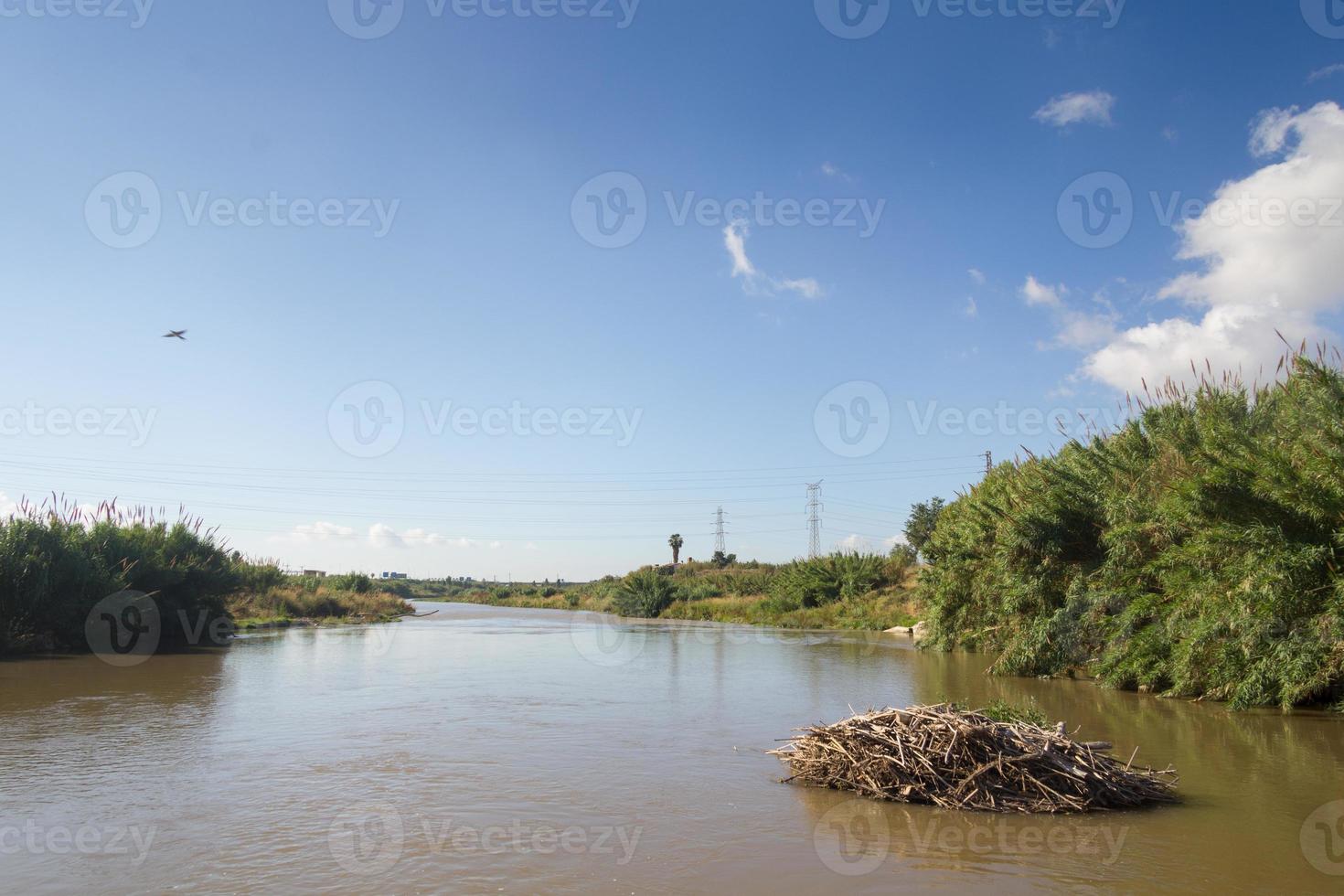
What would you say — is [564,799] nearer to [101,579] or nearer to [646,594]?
[101,579]

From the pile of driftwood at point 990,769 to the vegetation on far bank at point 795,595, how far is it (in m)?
30.5

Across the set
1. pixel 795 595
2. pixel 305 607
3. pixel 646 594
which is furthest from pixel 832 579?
pixel 305 607

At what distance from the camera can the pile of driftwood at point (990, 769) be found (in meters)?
8.27

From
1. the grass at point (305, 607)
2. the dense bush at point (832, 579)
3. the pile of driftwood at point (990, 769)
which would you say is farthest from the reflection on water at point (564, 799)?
the dense bush at point (832, 579)

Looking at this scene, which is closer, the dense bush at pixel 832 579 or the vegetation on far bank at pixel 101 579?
the vegetation on far bank at pixel 101 579

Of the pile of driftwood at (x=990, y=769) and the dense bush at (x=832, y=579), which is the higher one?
the dense bush at (x=832, y=579)

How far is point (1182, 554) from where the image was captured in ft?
48.1

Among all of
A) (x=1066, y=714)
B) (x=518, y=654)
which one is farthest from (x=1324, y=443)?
(x=518, y=654)

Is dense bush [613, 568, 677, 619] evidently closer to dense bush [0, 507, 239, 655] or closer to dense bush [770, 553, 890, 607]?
dense bush [770, 553, 890, 607]

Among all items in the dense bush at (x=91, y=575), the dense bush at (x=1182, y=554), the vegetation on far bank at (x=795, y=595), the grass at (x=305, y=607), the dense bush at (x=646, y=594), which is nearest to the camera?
the dense bush at (x=1182, y=554)

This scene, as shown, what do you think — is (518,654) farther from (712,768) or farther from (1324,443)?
(1324,443)

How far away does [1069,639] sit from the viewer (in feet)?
62.5

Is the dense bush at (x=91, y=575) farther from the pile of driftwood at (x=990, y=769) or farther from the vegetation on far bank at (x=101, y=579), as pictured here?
the pile of driftwood at (x=990, y=769)

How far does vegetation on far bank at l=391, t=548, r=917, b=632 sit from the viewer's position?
141ft
